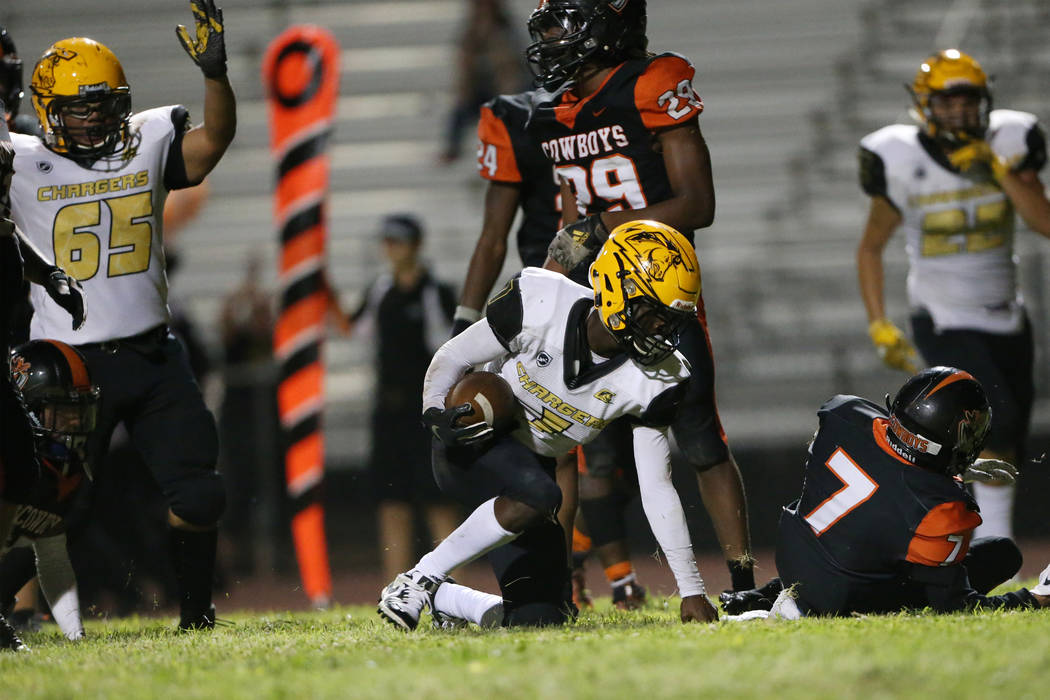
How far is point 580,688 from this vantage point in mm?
2863

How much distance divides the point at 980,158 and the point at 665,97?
1969 millimetres

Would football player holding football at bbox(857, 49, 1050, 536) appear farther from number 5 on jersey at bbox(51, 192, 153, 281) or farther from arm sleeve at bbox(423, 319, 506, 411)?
number 5 on jersey at bbox(51, 192, 153, 281)

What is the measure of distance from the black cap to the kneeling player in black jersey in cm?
391

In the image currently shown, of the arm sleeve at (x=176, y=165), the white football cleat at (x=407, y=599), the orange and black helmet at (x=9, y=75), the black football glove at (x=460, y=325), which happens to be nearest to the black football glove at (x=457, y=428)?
the white football cleat at (x=407, y=599)

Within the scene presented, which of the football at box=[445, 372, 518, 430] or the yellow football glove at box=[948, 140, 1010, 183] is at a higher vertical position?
the yellow football glove at box=[948, 140, 1010, 183]

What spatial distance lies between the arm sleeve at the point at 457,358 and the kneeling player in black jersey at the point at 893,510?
1.08 meters

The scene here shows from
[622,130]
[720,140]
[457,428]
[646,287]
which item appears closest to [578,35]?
[622,130]

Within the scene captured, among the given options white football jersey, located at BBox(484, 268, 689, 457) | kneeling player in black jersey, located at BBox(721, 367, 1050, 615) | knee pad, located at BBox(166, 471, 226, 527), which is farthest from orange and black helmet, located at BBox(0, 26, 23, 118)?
kneeling player in black jersey, located at BBox(721, 367, 1050, 615)

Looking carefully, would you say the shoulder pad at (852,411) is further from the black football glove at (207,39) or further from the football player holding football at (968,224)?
the black football glove at (207,39)

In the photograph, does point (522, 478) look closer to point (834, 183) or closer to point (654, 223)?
point (654, 223)

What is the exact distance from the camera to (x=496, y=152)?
205 inches

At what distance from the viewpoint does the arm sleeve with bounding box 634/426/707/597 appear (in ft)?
13.3

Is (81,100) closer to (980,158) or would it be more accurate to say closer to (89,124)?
(89,124)

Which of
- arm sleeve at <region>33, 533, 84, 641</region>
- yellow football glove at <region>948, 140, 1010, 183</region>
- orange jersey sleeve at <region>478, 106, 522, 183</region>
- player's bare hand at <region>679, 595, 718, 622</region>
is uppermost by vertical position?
orange jersey sleeve at <region>478, 106, 522, 183</region>
